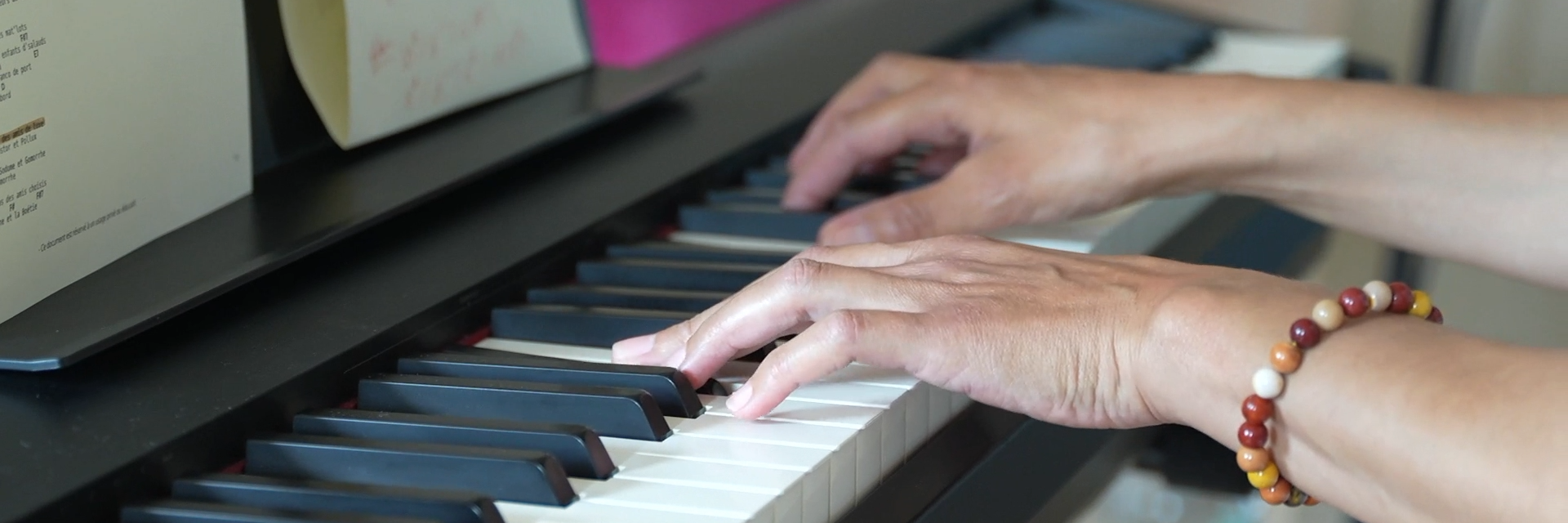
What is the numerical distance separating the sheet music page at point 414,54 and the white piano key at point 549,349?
0.25 meters

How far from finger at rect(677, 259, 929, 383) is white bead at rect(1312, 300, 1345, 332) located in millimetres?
226

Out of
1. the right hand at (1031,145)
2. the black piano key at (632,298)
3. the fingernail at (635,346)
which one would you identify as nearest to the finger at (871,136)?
the right hand at (1031,145)

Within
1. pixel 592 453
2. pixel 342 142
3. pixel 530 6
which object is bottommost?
pixel 592 453

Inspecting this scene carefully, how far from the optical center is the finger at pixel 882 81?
1329mm

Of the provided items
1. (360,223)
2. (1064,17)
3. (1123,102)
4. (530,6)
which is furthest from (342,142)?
(1064,17)

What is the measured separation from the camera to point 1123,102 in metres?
1.21

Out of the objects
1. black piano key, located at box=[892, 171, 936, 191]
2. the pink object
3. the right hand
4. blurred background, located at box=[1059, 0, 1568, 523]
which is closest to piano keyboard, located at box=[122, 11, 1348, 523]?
the right hand

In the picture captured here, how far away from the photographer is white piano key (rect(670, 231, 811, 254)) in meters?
1.19

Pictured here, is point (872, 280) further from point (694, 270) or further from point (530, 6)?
point (530, 6)

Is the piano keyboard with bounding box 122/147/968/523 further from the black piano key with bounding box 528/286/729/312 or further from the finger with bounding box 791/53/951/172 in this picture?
the finger with bounding box 791/53/951/172

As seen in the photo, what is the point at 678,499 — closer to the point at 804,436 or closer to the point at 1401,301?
the point at 804,436

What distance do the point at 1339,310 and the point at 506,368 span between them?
48cm

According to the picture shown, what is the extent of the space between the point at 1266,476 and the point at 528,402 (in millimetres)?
422

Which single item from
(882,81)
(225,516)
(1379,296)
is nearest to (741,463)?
(225,516)
